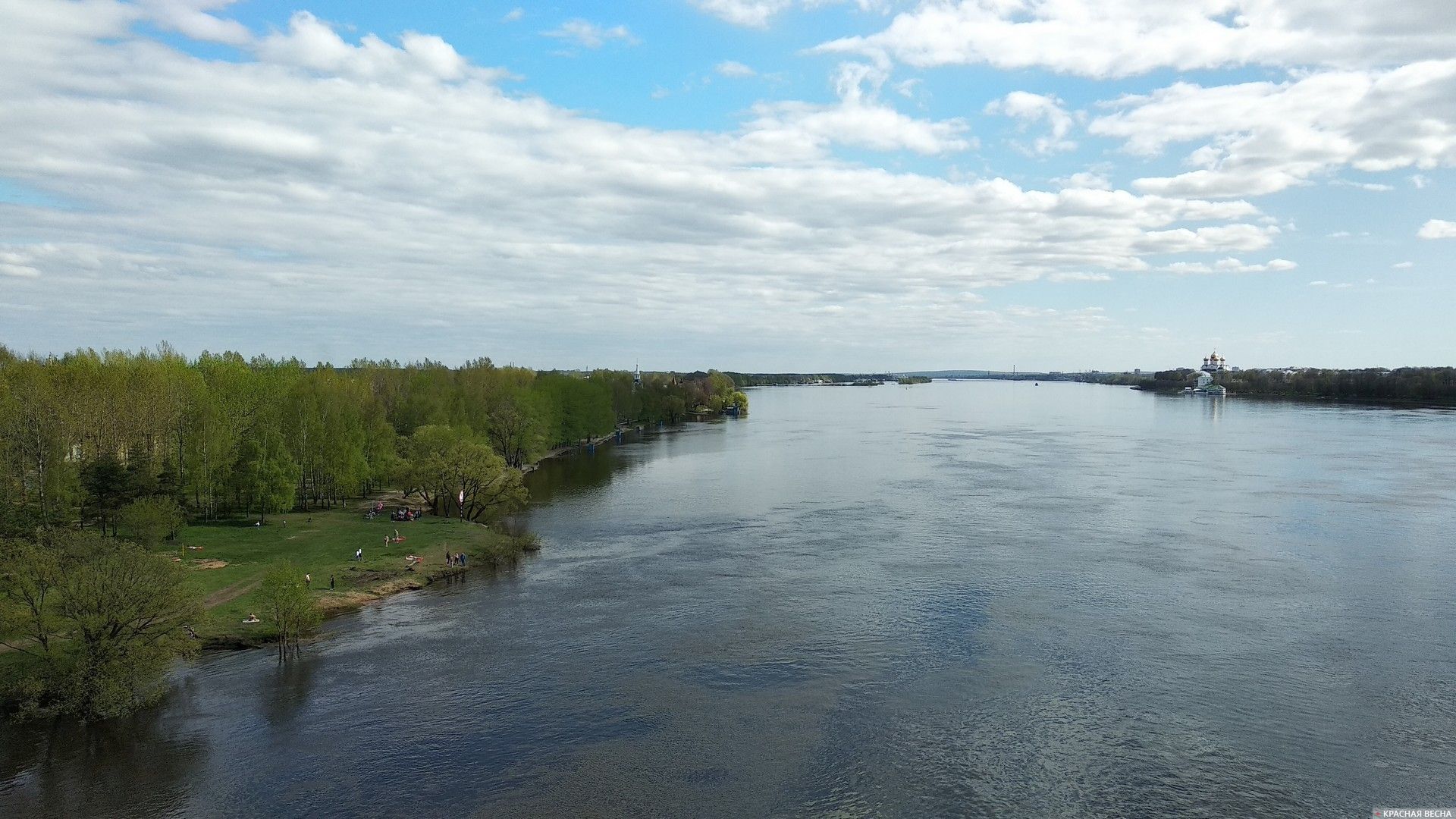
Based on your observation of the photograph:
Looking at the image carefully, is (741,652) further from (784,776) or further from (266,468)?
(266,468)

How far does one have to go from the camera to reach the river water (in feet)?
80.8

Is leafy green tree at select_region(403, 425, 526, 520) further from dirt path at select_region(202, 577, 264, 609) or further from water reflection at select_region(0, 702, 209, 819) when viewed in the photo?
water reflection at select_region(0, 702, 209, 819)

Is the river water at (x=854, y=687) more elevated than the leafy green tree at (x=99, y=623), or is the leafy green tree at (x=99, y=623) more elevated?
the leafy green tree at (x=99, y=623)

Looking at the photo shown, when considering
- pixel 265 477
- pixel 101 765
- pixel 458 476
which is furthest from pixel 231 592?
pixel 458 476

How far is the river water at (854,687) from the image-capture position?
80.8ft

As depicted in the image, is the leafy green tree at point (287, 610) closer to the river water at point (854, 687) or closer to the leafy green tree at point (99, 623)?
the river water at point (854, 687)

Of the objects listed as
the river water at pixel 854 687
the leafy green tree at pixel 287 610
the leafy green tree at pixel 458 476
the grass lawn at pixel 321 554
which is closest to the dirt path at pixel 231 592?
the grass lawn at pixel 321 554

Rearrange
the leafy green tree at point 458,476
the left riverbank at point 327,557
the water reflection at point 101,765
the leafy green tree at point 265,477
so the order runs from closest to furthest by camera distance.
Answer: the water reflection at point 101,765 < the left riverbank at point 327,557 < the leafy green tree at point 265,477 < the leafy green tree at point 458,476

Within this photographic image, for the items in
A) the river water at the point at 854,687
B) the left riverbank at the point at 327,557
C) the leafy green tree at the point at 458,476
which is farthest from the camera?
the leafy green tree at the point at 458,476

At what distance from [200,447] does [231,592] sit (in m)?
21.9

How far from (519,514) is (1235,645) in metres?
48.8

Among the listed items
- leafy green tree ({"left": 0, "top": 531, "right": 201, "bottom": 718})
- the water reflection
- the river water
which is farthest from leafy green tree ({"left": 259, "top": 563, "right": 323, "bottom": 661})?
the water reflection

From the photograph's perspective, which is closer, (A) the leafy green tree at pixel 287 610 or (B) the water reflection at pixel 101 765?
(B) the water reflection at pixel 101 765

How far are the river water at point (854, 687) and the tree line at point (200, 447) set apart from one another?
47.3 feet
